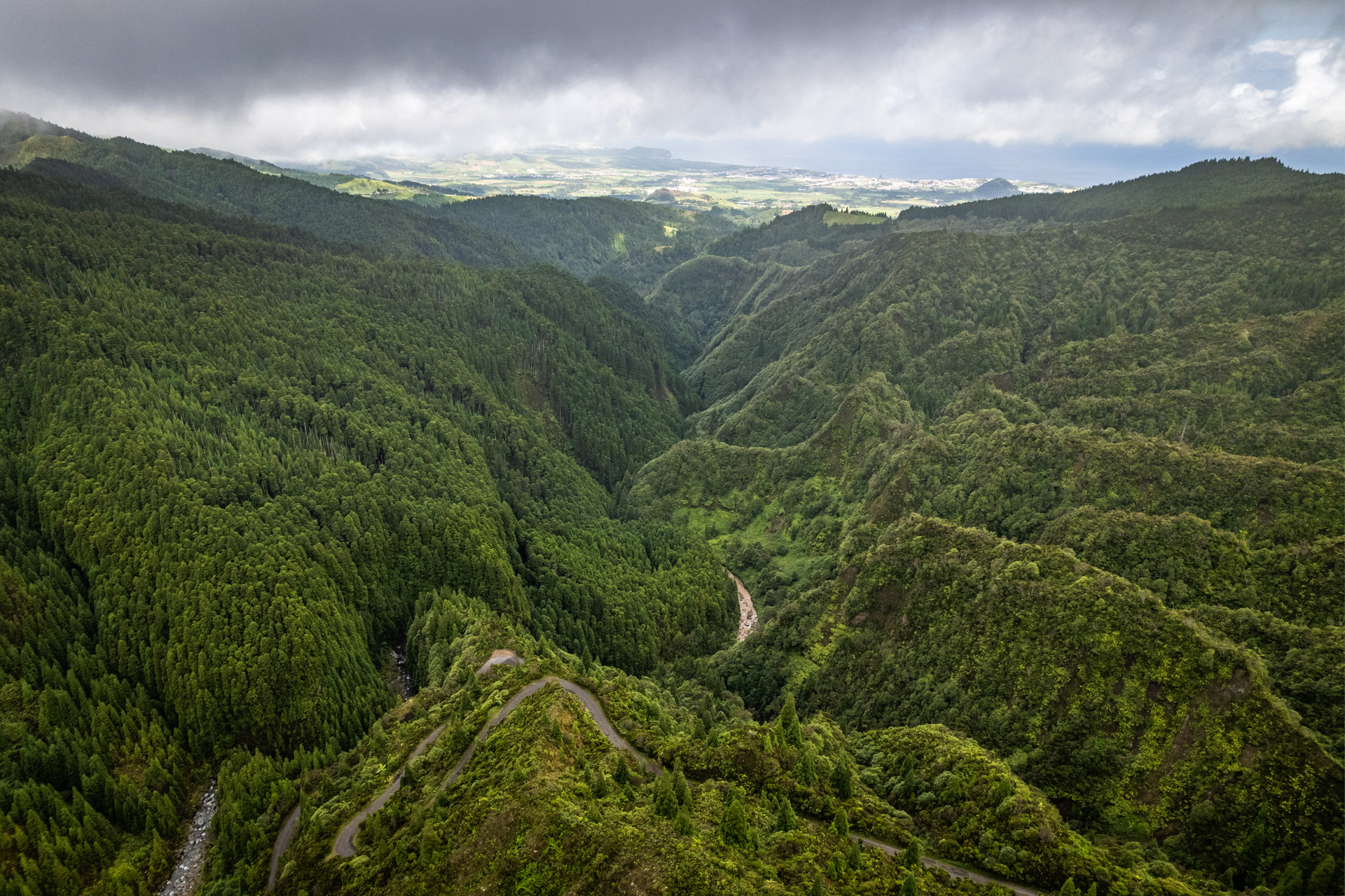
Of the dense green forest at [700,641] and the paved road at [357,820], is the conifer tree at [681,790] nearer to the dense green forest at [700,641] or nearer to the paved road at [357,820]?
the dense green forest at [700,641]

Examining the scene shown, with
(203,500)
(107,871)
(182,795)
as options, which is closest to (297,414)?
(203,500)

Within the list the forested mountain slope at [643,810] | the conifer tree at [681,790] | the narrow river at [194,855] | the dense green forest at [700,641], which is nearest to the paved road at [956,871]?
the forested mountain slope at [643,810]

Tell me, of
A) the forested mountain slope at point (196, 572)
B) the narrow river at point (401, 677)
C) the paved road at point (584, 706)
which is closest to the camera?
the paved road at point (584, 706)

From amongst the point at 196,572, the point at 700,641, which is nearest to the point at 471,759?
the point at 700,641

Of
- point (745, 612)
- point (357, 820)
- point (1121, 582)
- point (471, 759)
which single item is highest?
point (1121, 582)

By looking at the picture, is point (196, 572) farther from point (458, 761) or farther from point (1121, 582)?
point (1121, 582)

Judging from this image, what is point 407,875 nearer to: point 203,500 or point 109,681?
point 109,681

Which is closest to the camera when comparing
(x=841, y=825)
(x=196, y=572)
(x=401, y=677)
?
(x=841, y=825)
